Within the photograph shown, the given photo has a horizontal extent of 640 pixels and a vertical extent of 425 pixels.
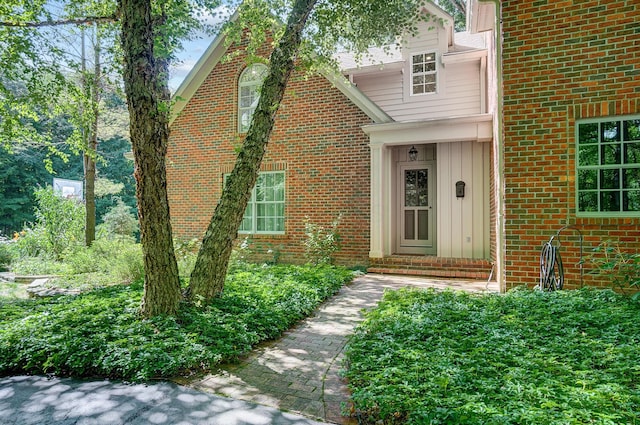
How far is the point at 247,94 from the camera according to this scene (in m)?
10.1

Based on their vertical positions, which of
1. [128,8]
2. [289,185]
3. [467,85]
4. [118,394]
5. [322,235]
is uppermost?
[467,85]

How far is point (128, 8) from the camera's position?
3873 millimetres

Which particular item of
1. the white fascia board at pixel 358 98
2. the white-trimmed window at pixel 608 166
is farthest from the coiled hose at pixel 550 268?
the white fascia board at pixel 358 98

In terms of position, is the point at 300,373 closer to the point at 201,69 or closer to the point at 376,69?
the point at 376,69

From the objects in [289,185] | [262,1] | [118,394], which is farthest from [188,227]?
[118,394]

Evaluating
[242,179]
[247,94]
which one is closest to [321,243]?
[242,179]

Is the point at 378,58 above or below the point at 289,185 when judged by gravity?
above

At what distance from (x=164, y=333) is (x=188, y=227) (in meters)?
7.22

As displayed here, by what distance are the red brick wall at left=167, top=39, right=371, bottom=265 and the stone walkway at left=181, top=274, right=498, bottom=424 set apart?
13.0 ft

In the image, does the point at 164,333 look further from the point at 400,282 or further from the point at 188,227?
the point at 188,227

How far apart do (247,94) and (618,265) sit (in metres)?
8.76

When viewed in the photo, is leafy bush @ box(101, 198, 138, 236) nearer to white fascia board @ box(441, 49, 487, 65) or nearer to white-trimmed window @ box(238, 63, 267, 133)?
white-trimmed window @ box(238, 63, 267, 133)

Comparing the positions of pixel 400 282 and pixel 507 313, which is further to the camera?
pixel 400 282

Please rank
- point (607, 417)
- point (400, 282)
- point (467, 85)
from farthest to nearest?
point (467, 85), point (400, 282), point (607, 417)
